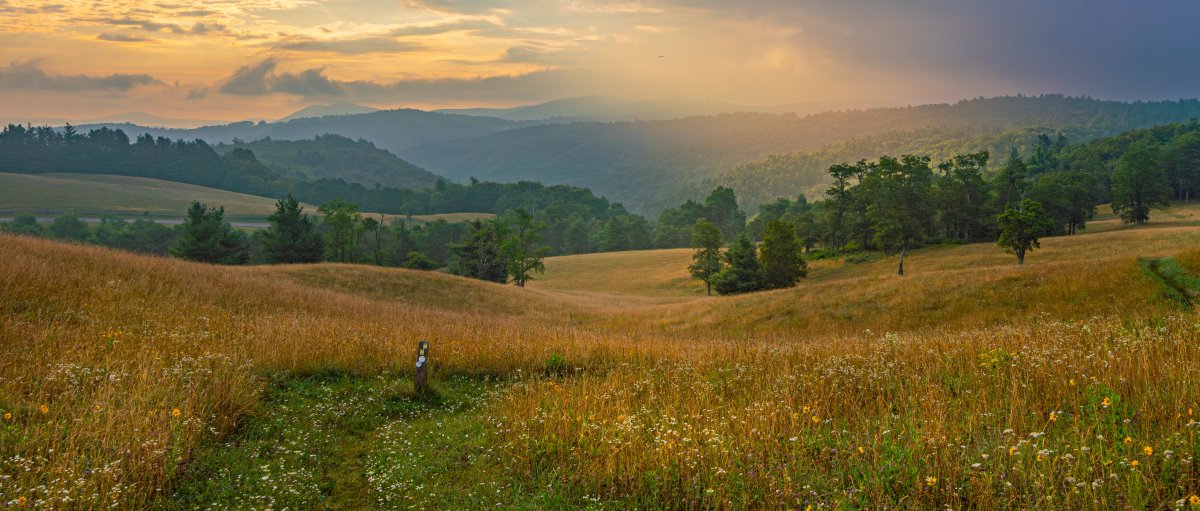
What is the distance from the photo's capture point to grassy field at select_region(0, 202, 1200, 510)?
Result: 5416 millimetres

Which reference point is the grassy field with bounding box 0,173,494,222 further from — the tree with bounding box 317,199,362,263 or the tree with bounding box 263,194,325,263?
the tree with bounding box 263,194,325,263

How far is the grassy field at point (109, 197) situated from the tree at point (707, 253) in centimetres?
10956

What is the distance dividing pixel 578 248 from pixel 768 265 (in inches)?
4044

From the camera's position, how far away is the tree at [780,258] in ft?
193

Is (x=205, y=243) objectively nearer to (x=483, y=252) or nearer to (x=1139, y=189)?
(x=483, y=252)

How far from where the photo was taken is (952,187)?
8500 centimetres

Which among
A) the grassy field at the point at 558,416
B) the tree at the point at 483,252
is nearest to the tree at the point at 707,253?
the tree at the point at 483,252

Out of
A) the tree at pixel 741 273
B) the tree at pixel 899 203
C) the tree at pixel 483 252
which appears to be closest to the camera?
the tree at pixel 741 273

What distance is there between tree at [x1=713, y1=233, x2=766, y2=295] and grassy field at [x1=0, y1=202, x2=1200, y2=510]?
152 ft

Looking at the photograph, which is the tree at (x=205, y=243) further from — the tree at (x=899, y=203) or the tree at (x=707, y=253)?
the tree at (x=899, y=203)

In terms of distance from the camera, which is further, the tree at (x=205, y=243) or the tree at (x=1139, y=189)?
the tree at (x=1139, y=189)

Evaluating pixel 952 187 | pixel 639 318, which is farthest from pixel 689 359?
pixel 952 187

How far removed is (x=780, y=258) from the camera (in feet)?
193

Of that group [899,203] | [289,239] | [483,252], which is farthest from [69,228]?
[899,203]
